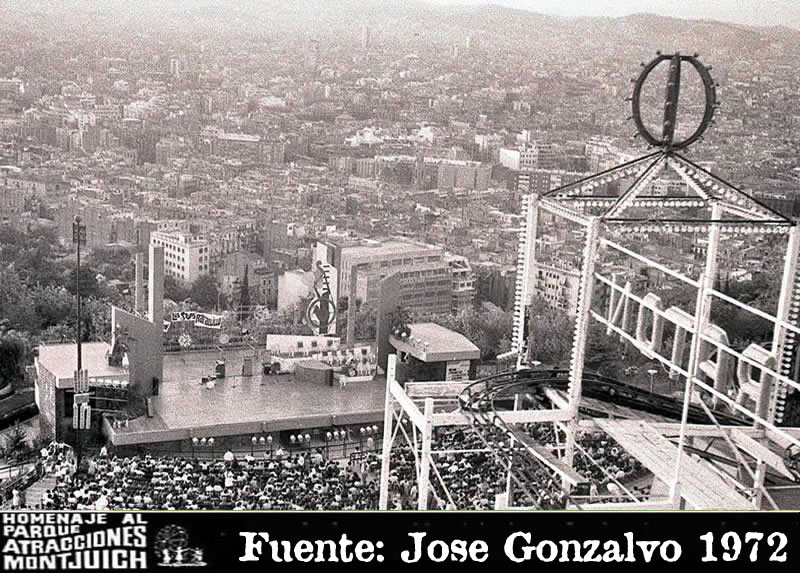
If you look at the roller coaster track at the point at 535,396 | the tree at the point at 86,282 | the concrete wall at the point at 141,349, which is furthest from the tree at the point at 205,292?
the roller coaster track at the point at 535,396

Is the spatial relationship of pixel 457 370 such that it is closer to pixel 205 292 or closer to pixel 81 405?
pixel 81 405

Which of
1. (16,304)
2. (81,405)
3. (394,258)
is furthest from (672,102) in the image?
(16,304)

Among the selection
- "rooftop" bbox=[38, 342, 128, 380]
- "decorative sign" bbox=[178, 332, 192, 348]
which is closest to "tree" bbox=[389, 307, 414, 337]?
"decorative sign" bbox=[178, 332, 192, 348]

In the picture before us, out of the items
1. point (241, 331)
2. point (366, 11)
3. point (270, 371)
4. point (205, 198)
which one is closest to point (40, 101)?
point (205, 198)

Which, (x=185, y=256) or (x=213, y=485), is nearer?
(x=213, y=485)

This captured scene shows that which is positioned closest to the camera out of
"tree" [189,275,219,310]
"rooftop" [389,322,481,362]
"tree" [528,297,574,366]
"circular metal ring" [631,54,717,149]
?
"circular metal ring" [631,54,717,149]
